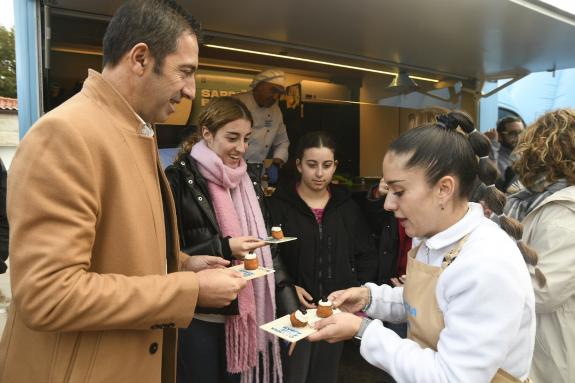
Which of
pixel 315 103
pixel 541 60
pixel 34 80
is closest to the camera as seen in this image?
pixel 34 80

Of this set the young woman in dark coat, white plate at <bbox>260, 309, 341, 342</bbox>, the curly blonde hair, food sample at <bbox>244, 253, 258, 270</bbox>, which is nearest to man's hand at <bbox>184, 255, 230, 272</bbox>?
food sample at <bbox>244, 253, 258, 270</bbox>

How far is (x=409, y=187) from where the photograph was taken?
1.33m

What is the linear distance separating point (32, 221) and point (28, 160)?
0.51ft

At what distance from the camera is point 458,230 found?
1.29 metres

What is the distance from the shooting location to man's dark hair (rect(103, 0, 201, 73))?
1.23m

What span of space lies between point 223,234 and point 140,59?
4.28 feet

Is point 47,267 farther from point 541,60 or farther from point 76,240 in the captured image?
point 541,60

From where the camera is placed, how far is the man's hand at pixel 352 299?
5.81ft

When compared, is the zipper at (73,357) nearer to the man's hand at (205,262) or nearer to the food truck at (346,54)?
the man's hand at (205,262)

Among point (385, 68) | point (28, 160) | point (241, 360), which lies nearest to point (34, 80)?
point (28, 160)

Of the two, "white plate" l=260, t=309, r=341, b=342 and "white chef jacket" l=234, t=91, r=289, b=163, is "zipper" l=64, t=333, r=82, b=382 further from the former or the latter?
"white chef jacket" l=234, t=91, r=289, b=163

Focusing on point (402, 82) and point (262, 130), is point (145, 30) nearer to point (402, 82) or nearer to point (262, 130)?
point (262, 130)

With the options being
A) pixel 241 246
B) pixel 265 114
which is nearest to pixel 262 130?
pixel 265 114

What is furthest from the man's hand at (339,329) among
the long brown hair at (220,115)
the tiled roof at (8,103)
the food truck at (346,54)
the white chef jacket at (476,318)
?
the tiled roof at (8,103)
